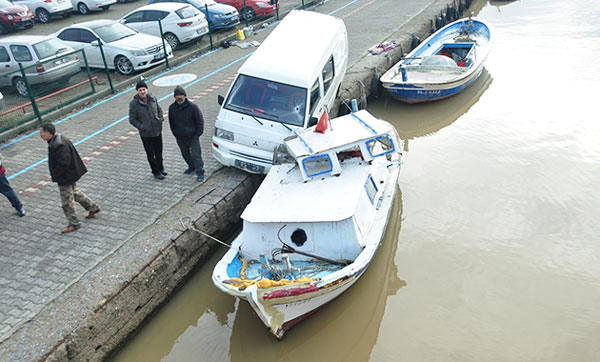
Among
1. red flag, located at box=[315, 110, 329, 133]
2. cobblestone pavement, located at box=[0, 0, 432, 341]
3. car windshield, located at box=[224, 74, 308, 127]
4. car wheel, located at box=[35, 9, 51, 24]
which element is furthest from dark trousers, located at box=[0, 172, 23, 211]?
car wheel, located at box=[35, 9, 51, 24]

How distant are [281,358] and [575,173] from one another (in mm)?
7378

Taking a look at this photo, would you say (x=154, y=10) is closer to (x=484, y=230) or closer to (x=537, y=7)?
(x=484, y=230)

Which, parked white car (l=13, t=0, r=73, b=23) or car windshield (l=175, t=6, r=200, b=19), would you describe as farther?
parked white car (l=13, t=0, r=73, b=23)

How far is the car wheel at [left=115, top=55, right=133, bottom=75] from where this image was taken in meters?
14.4

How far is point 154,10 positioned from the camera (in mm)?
16656

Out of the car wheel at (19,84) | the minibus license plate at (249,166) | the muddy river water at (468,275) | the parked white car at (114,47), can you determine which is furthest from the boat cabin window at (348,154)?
the car wheel at (19,84)

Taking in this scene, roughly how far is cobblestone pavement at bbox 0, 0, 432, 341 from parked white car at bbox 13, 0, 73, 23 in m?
11.8

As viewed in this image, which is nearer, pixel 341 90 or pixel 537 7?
pixel 341 90

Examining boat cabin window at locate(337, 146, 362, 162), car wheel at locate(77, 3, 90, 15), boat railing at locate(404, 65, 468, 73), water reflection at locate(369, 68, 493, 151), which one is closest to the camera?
boat cabin window at locate(337, 146, 362, 162)

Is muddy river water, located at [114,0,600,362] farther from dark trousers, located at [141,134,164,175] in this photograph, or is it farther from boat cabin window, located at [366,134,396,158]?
dark trousers, located at [141,134,164,175]

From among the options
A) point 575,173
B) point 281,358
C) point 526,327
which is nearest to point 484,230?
point 526,327

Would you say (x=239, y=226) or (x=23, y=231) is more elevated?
(x=23, y=231)

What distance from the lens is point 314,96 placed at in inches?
361

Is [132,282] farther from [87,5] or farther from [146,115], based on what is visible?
[87,5]
